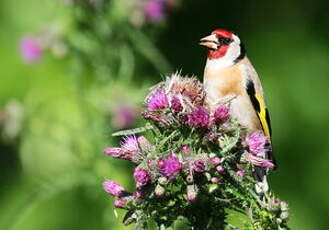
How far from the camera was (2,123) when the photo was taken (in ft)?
11.6

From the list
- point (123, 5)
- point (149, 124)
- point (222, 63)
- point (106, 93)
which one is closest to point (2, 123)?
point (106, 93)

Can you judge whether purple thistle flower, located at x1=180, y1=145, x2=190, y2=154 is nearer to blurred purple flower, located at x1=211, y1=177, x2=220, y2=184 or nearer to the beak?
blurred purple flower, located at x1=211, y1=177, x2=220, y2=184

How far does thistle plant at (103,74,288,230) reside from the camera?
68.7 inches

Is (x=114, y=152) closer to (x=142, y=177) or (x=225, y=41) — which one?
(x=142, y=177)

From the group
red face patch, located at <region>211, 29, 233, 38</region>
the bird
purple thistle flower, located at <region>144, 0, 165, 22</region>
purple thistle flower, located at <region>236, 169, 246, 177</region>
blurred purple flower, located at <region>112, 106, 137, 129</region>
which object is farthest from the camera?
purple thistle flower, located at <region>144, 0, 165, 22</region>

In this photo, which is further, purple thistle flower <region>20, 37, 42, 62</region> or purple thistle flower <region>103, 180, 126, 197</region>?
purple thistle flower <region>20, 37, 42, 62</region>

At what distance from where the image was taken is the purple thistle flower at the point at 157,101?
1876 millimetres

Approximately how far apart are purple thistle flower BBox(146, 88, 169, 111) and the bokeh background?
1.11m

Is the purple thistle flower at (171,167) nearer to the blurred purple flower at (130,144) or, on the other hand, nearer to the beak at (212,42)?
the blurred purple flower at (130,144)

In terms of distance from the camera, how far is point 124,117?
3.50 metres

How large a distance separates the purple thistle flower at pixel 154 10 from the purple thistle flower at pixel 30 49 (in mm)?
503

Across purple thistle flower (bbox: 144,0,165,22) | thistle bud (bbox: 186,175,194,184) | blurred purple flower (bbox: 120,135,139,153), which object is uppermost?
purple thistle flower (bbox: 144,0,165,22)

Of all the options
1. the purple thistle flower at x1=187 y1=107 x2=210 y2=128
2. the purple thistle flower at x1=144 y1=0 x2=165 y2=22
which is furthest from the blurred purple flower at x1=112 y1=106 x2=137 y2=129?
the purple thistle flower at x1=187 y1=107 x2=210 y2=128

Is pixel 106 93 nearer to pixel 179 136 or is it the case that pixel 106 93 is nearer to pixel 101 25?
pixel 101 25
